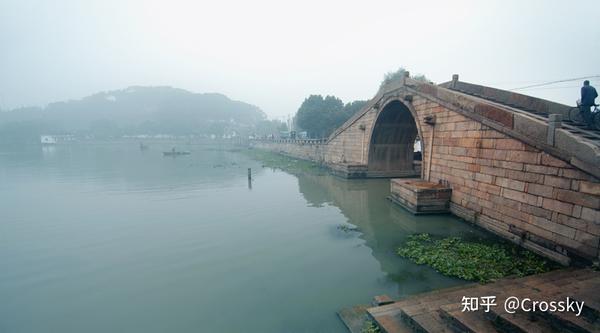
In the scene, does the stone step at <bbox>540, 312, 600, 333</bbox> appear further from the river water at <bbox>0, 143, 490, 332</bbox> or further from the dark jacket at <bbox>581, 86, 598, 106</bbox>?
the dark jacket at <bbox>581, 86, 598, 106</bbox>

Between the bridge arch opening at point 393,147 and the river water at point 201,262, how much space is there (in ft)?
21.2

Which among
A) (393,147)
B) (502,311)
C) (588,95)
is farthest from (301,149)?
(502,311)

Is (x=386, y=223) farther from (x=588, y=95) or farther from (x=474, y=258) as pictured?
(x=588, y=95)

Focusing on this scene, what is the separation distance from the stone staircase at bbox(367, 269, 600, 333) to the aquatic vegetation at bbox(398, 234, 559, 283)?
1.99 ft

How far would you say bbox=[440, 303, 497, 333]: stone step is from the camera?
3391 millimetres

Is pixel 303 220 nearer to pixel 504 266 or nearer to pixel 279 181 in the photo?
pixel 504 266

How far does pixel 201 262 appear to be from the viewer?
23.7 ft

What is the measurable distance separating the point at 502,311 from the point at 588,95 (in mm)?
8246

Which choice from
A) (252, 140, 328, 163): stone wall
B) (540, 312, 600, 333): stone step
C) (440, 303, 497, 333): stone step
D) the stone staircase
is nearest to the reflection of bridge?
the stone staircase

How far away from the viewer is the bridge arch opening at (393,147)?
1908 centimetres

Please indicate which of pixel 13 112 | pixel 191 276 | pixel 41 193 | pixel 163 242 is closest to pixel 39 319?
pixel 191 276

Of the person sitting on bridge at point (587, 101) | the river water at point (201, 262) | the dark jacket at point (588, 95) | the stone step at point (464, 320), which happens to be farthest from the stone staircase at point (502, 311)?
the dark jacket at point (588, 95)

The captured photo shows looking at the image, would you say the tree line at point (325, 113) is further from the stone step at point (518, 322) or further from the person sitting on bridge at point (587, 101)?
Result: the stone step at point (518, 322)

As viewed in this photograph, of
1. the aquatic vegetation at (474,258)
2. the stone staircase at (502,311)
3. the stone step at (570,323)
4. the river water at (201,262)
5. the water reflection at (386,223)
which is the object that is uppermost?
the stone step at (570,323)
